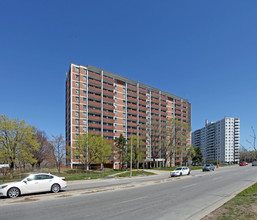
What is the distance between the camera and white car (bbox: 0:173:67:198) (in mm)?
12984

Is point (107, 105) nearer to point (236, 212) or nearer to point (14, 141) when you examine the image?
point (14, 141)

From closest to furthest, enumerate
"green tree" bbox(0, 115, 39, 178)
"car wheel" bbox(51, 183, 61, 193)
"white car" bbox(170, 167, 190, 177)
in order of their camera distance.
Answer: "car wheel" bbox(51, 183, 61, 193), "white car" bbox(170, 167, 190, 177), "green tree" bbox(0, 115, 39, 178)

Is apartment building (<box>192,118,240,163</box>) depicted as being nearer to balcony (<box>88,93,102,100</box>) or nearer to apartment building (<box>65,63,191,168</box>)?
apartment building (<box>65,63,191,168</box>)

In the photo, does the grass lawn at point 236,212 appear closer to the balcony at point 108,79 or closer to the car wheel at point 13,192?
the car wheel at point 13,192

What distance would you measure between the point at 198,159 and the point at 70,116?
205 ft

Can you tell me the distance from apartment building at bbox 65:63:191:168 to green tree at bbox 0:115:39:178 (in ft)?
55.9

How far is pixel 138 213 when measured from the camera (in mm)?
8711

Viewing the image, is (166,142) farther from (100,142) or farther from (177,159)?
(177,159)

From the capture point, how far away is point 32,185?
45.6 ft

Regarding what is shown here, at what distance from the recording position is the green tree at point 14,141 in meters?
35.5

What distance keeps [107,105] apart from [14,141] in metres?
40.5

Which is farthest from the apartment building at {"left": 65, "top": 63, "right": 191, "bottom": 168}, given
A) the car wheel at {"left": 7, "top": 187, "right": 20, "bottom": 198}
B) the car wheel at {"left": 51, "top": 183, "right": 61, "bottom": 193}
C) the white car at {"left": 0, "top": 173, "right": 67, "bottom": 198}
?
the car wheel at {"left": 7, "top": 187, "right": 20, "bottom": 198}

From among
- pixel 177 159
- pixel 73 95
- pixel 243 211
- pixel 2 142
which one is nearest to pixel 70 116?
pixel 73 95

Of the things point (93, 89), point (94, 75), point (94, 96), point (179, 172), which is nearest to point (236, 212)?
point (179, 172)
